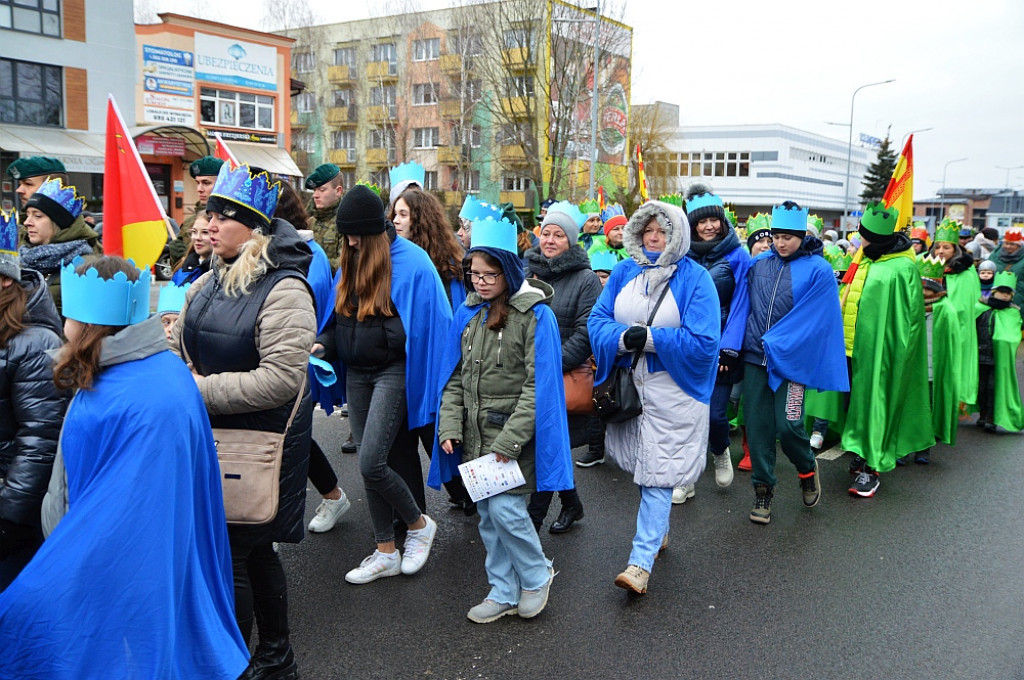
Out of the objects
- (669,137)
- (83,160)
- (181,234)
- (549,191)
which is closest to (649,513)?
(181,234)

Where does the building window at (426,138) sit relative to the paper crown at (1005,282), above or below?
above

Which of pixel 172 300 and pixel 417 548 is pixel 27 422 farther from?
pixel 417 548

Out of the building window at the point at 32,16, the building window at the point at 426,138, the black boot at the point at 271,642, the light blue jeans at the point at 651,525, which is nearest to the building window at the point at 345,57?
the building window at the point at 426,138

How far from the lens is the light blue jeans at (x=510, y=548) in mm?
3857

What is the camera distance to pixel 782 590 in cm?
443

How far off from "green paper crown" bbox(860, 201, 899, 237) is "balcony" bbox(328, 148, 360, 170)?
48.1 meters

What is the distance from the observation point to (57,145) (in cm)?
2656

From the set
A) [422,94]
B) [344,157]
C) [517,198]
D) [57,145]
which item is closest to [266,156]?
[57,145]

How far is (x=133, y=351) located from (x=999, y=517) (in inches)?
222

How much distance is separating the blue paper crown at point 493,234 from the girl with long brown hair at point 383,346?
656 mm

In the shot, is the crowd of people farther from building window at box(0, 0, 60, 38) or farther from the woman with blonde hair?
building window at box(0, 0, 60, 38)

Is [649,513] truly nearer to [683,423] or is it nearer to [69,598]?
[683,423]

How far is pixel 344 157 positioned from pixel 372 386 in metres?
50.0

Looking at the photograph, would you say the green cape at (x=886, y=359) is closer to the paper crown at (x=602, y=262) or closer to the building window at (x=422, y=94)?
the paper crown at (x=602, y=262)
